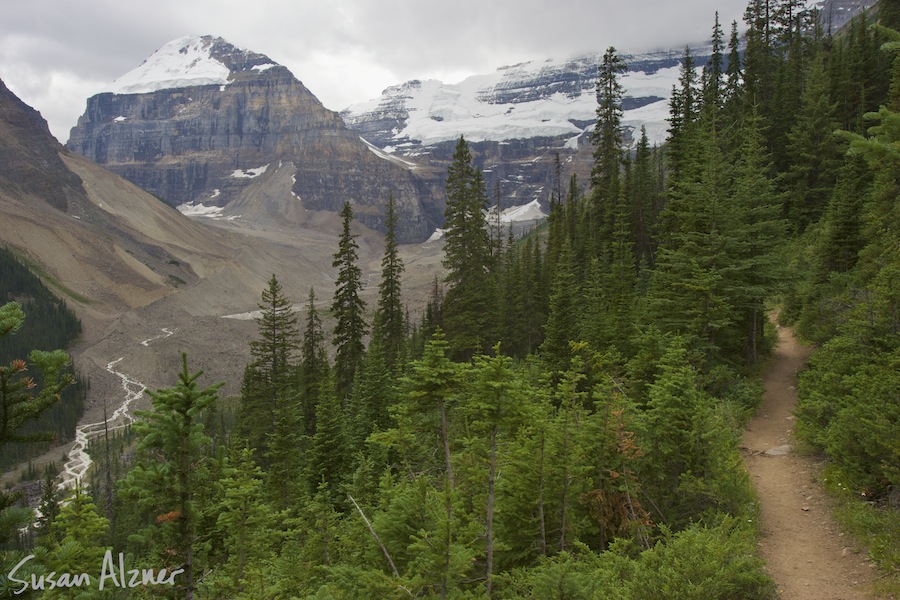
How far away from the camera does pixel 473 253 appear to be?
113 feet

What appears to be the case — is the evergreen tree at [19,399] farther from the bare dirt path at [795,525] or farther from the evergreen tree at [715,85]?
the evergreen tree at [715,85]

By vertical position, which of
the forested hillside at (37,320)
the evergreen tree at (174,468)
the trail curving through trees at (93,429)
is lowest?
the trail curving through trees at (93,429)

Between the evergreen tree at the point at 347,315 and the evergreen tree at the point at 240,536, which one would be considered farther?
the evergreen tree at the point at 347,315

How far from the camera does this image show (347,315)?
34.2 m

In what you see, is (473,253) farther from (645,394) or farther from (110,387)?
(110,387)

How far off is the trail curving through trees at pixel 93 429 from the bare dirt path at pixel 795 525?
63.2 m

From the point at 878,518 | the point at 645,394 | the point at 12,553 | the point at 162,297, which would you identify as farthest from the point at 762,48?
the point at 162,297

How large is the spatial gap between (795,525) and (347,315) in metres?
26.9

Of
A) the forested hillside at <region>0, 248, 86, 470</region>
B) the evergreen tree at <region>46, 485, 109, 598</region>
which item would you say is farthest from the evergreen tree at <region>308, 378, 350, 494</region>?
the forested hillside at <region>0, 248, 86, 470</region>

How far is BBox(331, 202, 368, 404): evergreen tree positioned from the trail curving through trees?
124ft

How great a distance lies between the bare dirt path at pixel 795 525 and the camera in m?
8.48

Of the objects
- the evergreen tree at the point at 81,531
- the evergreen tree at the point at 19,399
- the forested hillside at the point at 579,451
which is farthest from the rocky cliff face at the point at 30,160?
the evergreen tree at the point at 19,399

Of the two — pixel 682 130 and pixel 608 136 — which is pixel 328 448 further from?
pixel 608 136

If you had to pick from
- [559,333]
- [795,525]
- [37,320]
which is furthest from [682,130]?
[37,320]
